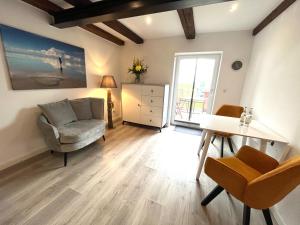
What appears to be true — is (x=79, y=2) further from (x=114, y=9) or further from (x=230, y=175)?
(x=230, y=175)

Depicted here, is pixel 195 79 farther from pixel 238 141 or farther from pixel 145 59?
pixel 238 141

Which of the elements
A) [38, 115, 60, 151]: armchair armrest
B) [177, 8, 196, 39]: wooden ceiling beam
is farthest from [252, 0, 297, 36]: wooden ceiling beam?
[38, 115, 60, 151]: armchair armrest

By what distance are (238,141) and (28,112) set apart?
3.71m

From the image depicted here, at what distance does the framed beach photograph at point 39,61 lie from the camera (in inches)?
70.6

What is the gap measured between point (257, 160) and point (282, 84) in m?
0.97

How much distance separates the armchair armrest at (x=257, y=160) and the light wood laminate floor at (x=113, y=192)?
504 mm

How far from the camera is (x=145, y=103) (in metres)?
3.44

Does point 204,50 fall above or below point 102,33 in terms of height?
below

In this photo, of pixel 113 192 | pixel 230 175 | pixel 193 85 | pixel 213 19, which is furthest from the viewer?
pixel 193 85

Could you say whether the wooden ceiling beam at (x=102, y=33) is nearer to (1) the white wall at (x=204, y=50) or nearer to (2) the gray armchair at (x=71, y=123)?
(1) the white wall at (x=204, y=50)

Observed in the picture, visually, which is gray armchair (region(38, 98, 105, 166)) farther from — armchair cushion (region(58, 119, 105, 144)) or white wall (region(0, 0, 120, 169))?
white wall (region(0, 0, 120, 169))

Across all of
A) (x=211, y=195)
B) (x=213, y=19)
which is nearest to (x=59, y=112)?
(x=211, y=195)

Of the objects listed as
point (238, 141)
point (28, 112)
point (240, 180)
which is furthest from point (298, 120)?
point (28, 112)

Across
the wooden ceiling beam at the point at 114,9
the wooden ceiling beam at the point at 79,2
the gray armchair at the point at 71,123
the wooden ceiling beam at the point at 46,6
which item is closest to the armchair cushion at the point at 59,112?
the gray armchair at the point at 71,123
